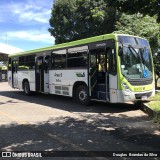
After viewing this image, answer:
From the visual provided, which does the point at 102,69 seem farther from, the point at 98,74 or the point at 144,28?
the point at 144,28

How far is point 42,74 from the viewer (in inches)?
661

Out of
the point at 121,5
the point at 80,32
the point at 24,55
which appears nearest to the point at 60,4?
the point at 80,32

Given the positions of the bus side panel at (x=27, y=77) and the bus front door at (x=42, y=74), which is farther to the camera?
the bus side panel at (x=27, y=77)

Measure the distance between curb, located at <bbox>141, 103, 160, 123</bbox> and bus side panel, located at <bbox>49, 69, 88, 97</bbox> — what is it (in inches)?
106

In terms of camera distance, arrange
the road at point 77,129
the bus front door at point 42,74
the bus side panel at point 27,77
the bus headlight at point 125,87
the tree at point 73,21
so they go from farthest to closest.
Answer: the tree at point 73,21, the bus side panel at point 27,77, the bus front door at point 42,74, the bus headlight at point 125,87, the road at point 77,129

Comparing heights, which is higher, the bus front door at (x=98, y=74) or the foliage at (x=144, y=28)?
the foliage at (x=144, y=28)

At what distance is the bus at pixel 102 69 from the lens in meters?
11.6

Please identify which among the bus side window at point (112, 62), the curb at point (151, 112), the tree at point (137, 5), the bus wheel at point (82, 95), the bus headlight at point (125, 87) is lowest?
the curb at point (151, 112)

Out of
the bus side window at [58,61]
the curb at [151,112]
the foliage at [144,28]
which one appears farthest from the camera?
the foliage at [144,28]

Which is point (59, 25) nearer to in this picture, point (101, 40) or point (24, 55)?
point (24, 55)

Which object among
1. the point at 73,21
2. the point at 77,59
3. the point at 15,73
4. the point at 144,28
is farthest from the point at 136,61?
the point at 73,21

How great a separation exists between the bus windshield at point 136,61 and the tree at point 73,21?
818 inches

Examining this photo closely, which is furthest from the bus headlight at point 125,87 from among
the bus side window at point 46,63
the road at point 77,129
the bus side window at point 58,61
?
the bus side window at point 46,63

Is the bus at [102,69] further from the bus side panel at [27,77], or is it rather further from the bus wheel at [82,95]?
the bus side panel at [27,77]
